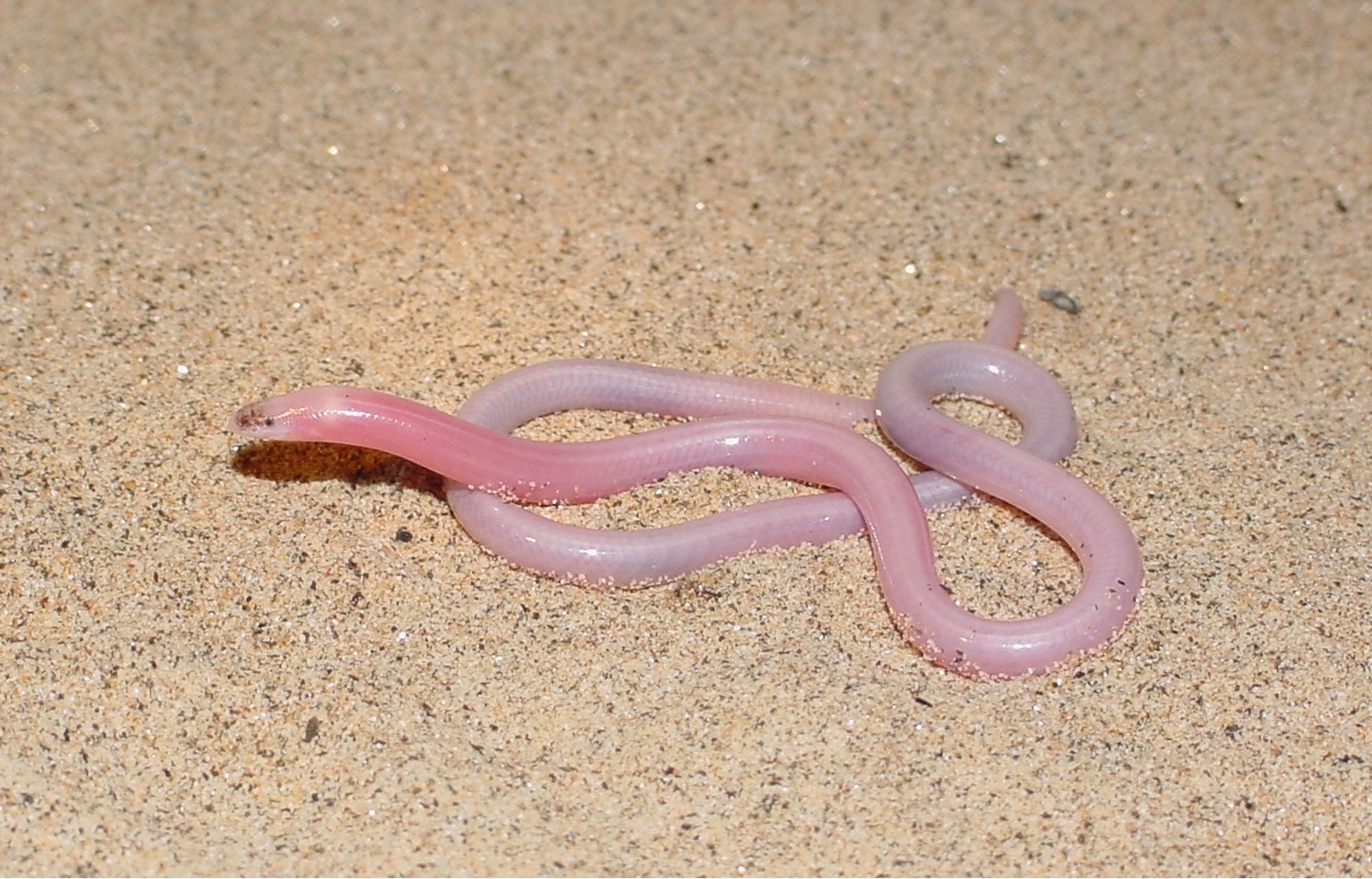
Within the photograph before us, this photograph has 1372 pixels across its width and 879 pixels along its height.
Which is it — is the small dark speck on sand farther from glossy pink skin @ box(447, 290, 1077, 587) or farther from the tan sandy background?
glossy pink skin @ box(447, 290, 1077, 587)

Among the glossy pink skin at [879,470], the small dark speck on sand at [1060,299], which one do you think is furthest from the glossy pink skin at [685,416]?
the small dark speck on sand at [1060,299]

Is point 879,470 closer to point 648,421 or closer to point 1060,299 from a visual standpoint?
point 648,421

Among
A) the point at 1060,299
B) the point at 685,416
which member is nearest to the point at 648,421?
the point at 685,416

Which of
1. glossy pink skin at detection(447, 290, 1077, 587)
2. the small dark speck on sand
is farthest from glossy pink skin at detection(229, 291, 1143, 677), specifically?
the small dark speck on sand

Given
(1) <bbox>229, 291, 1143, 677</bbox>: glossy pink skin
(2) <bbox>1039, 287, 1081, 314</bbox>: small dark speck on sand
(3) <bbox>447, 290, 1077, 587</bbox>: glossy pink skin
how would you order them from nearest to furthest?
(1) <bbox>229, 291, 1143, 677</bbox>: glossy pink skin, (3) <bbox>447, 290, 1077, 587</bbox>: glossy pink skin, (2) <bbox>1039, 287, 1081, 314</bbox>: small dark speck on sand

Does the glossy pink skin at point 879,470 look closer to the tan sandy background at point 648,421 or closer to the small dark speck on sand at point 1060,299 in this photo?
the tan sandy background at point 648,421

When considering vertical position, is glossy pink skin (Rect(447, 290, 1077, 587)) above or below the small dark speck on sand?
below
